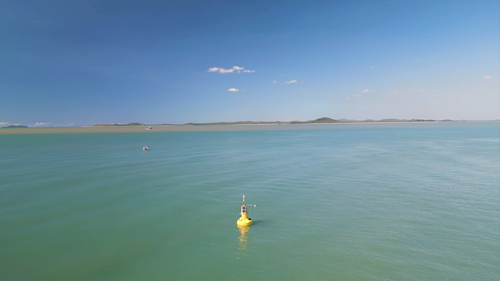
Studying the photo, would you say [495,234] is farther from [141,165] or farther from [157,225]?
[141,165]

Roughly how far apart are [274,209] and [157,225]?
24.8 ft

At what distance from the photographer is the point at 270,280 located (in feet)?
33.0

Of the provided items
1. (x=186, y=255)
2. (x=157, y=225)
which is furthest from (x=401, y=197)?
(x=157, y=225)

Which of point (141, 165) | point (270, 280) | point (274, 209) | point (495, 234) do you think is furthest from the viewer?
point (141, 165)

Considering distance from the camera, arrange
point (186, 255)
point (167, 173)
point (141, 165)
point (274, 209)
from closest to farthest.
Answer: point (186, 255) → point (274, 209) → point (167, 173) → point (141, 165)

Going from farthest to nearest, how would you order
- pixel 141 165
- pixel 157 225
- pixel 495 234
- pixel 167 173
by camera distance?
pixel 141 165 < pixel 167 173 < pixel 157 225 < pixel 495 234

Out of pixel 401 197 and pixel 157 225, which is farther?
pixel 401 197

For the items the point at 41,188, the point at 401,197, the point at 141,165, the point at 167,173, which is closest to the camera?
the point at 401,197

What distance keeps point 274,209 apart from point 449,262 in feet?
30.9

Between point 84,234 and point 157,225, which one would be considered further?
point 157,225

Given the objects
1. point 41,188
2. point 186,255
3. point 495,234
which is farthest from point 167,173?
point 495,234

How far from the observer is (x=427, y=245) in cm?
1230

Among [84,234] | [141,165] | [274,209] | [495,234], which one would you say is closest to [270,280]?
[274,209]

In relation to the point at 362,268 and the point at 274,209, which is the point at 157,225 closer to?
the point at 274,209
